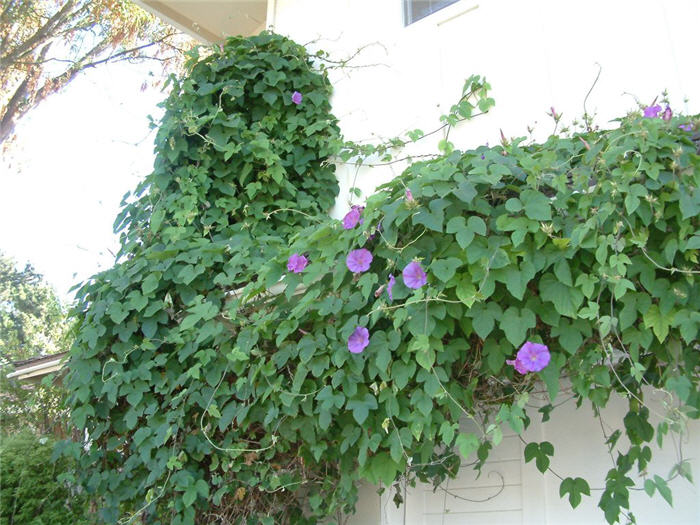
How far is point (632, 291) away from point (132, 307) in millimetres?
2359

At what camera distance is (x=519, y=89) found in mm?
3529

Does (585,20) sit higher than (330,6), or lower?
lower

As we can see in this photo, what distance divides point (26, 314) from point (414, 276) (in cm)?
1498

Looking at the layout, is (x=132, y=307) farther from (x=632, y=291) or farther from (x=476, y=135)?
(x=632, y=291)

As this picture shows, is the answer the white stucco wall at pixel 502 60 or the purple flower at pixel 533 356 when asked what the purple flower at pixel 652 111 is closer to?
the white stucco wall at pixel 502 60

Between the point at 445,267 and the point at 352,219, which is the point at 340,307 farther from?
the point at 445,267

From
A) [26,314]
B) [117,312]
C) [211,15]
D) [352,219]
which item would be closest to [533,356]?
[352,219]

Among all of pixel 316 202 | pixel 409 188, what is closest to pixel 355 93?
pixel 316 202

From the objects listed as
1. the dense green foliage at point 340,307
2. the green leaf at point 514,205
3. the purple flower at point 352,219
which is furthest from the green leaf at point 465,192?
the purple flower at point 352,219

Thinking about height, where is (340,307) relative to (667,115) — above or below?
below

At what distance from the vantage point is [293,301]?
11.0ft

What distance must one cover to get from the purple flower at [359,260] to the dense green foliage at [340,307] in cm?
4

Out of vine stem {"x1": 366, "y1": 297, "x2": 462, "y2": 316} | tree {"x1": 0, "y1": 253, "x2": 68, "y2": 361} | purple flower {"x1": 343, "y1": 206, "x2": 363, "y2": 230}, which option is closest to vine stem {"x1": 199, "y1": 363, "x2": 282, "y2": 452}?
vine stem {"x1": 366, "y1": 297, "x2": 462, "y2": 316}

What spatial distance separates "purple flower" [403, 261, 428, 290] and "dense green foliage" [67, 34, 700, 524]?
0.03 m
